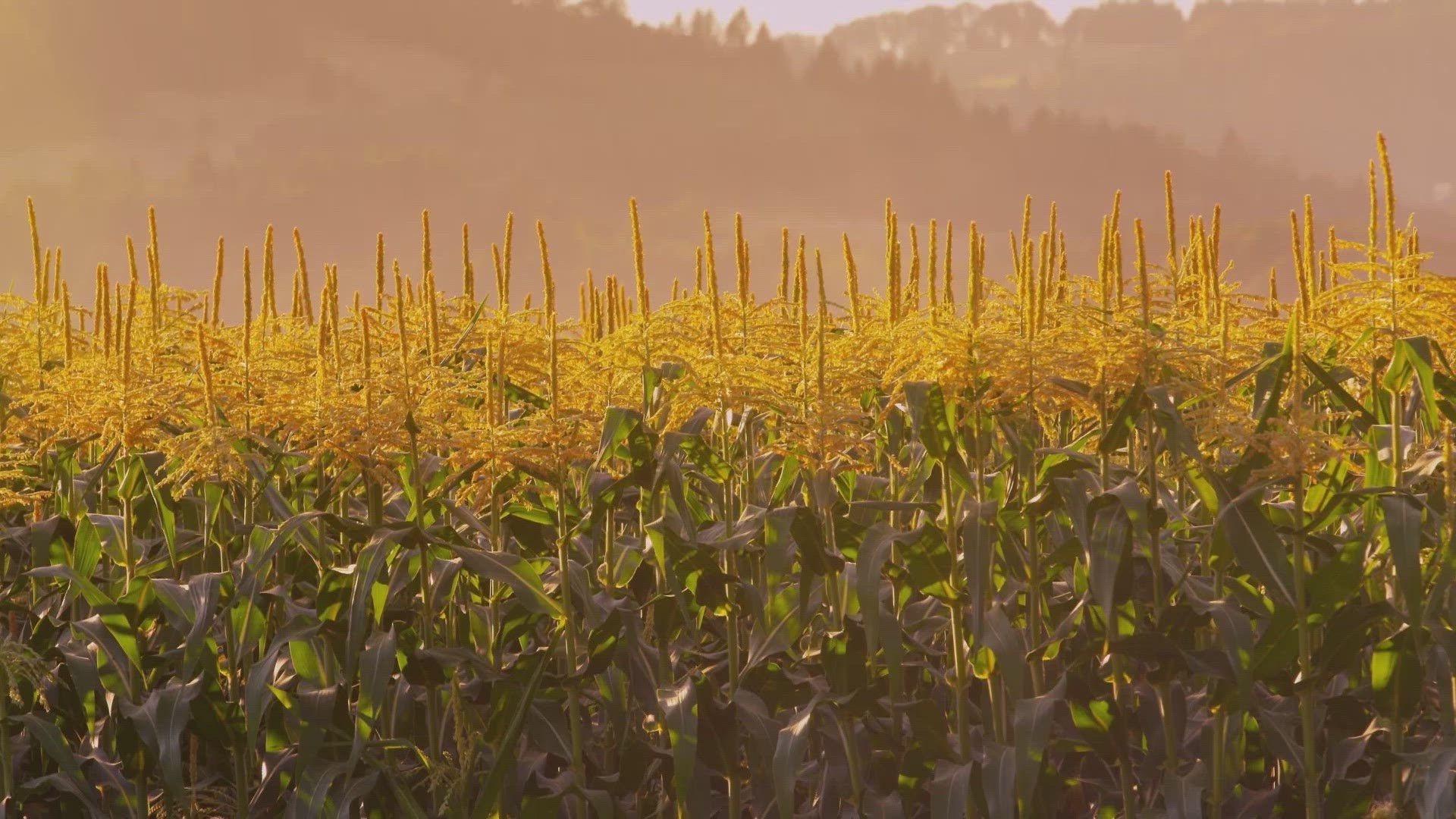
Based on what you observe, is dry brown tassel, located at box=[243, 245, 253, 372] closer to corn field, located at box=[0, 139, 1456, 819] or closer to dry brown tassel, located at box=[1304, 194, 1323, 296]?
corn field, located at box=[0, 139, 1456, 819]

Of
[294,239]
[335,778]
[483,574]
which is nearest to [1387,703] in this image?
[483,574]

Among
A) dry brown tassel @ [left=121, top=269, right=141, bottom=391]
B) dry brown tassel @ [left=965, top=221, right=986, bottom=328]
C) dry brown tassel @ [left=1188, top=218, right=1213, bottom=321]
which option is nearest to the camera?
dry brown tassel @ [left=965, top=221, right=986, bottom=328]

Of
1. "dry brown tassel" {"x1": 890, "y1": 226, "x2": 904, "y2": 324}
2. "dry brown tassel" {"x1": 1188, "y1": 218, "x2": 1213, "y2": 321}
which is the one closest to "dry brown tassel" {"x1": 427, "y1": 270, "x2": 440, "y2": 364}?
"dry brown tassel" {"x1": 890, "y1": 226, "x2": 904, "y2": 324}

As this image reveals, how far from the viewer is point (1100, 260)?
5215 mm

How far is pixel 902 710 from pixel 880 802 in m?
0.51

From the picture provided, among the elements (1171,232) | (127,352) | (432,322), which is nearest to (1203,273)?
(1171,232)

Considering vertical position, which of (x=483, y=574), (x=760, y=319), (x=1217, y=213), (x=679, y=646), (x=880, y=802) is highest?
(x=1217, y=213)

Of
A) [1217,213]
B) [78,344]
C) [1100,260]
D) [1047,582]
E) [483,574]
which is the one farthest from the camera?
[78,344]

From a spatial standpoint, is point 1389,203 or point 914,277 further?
point 914,277

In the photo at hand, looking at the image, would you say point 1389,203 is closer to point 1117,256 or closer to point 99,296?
point 1117,256

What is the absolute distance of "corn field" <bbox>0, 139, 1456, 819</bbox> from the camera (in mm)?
4793

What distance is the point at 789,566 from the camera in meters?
5.07

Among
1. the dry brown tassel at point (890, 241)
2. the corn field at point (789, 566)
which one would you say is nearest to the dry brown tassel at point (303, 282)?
the corn field at point (789, 566)

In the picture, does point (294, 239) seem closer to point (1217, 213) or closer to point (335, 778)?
point (335, 778)
